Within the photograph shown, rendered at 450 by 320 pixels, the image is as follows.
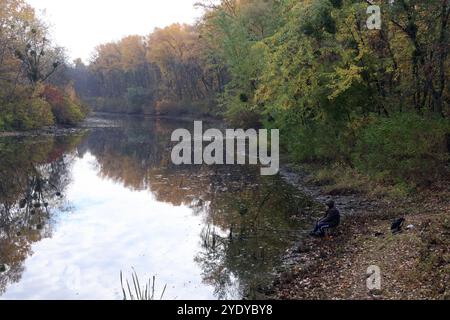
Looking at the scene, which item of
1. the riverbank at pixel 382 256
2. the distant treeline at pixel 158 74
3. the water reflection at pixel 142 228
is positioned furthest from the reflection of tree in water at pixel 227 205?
the distant treeline at pixel 158 74

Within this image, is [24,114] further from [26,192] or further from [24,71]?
[26,192]

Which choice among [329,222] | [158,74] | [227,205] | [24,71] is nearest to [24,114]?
[24,71]

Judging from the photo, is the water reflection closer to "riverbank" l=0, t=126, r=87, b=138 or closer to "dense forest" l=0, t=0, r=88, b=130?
"riverbank" l=0, t=126, r=87, b=138

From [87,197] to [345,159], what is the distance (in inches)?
515

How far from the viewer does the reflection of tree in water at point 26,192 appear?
47.3 feet

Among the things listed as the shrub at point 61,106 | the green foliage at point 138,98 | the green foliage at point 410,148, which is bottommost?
the green foliage at point 410,148

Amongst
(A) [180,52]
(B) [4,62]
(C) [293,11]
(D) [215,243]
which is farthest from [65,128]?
(D) [215,243]

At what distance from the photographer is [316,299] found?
33.3 feet

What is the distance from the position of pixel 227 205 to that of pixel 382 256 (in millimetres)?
9197

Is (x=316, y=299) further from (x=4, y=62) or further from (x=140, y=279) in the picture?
(x=4, y=62)

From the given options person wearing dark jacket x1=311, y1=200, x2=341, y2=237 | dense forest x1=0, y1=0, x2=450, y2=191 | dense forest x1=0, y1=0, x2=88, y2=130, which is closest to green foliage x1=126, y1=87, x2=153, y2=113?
dense forest x1=0, y1=0, x2=88, y2=130

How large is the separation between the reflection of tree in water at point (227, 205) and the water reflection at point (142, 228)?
46mm

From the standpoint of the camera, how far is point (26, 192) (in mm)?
22891

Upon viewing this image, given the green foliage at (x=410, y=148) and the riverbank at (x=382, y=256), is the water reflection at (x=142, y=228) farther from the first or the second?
the green foliage at (x=410, y=148)
